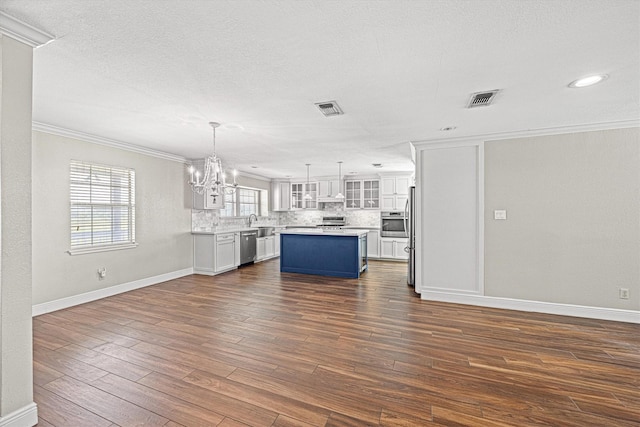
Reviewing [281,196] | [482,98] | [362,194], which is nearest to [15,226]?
[482,98]

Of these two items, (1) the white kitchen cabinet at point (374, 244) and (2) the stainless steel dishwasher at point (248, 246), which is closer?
(2) the stainless steel dishwasher at point (248, 246)

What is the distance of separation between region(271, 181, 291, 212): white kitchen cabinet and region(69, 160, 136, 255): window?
4.86 metres

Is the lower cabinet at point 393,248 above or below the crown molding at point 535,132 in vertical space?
below

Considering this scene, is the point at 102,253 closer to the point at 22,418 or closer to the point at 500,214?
the point at 22,418

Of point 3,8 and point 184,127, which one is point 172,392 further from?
point 184,127

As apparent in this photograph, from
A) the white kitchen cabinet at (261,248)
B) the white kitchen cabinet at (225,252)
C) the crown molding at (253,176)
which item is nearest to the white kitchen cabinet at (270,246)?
the white kitchen cabinet at (261,248)

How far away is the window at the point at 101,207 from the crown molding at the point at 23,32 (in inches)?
114

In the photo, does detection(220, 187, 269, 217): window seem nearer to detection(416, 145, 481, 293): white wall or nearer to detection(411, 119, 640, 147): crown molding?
detection(416, 145, 481, 293): white wall

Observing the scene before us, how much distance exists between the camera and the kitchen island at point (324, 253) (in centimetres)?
577

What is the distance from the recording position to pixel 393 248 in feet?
25.3

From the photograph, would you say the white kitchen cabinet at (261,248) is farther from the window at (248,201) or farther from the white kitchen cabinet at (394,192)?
the white kitchen cabinet at (394,192)

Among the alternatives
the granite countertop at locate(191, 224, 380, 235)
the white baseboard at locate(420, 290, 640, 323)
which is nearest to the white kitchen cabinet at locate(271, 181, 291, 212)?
the granite countertop at locate(191, 224, 380, 235)

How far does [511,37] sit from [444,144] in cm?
255

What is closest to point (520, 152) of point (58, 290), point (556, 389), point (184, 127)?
point (556, 389)
